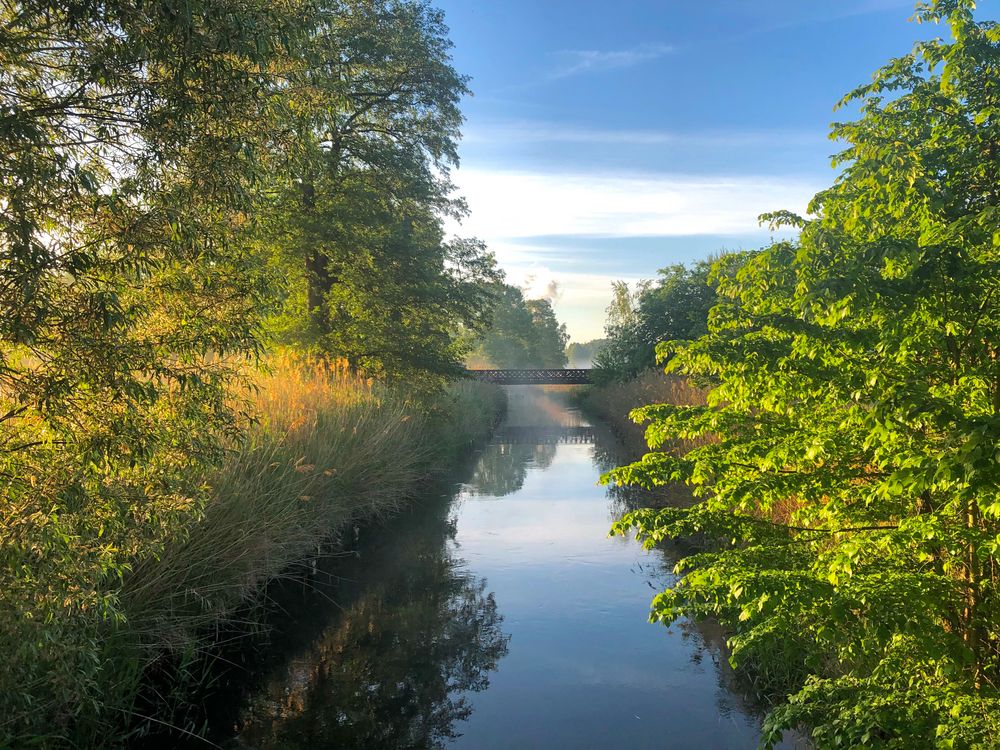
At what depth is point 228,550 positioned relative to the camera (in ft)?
23.4

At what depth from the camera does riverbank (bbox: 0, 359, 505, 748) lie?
4.25 metres

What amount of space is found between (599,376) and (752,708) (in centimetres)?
3676

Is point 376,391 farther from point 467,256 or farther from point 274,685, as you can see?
point 274,685

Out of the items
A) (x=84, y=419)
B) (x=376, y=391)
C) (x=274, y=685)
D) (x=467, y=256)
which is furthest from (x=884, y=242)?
(x=467, y=256)

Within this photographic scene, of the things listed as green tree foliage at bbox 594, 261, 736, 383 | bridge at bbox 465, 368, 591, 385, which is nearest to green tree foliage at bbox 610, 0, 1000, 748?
green tree foliage at bbox 594, 261, 736, 383

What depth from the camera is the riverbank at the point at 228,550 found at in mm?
4254

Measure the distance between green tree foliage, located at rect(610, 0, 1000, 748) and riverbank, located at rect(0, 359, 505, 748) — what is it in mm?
4133

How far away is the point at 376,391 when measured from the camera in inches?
661

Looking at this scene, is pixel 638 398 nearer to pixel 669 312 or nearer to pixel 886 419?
pixel 669 312

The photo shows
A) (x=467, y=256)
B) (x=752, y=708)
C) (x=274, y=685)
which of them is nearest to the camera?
(x=752, y=708)

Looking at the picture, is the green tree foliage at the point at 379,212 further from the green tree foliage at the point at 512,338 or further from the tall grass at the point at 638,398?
the green tree foliage at the point at 512,338

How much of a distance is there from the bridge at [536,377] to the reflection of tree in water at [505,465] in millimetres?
21578

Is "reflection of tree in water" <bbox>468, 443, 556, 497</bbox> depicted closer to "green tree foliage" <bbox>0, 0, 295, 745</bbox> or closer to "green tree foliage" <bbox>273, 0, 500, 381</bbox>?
"green tree foliage" <bbox>273, 0, 500, 381</bbox>

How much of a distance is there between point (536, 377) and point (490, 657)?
4516cm
